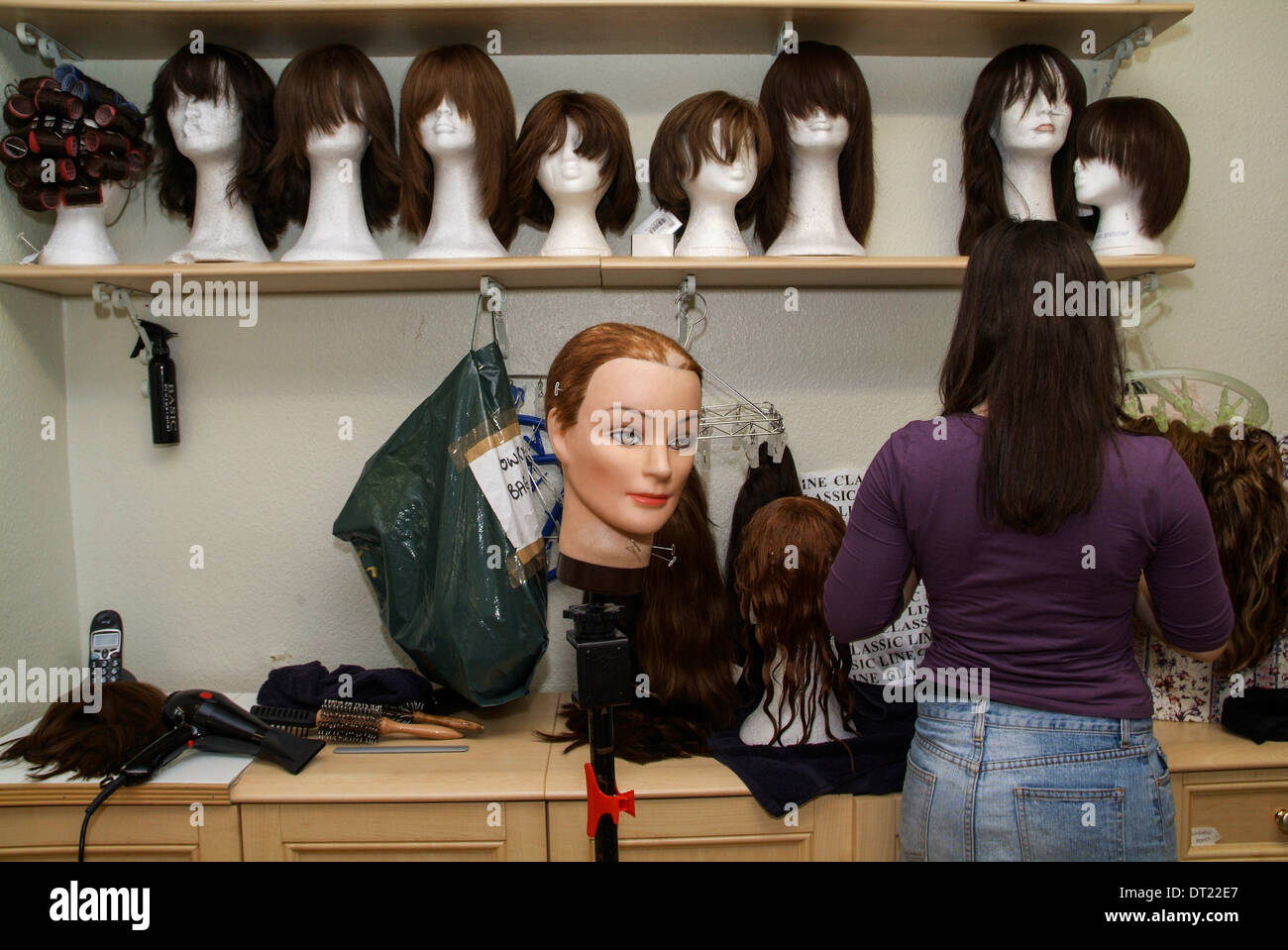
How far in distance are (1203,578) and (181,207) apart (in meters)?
2.08

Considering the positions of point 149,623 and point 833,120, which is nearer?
point 833,120

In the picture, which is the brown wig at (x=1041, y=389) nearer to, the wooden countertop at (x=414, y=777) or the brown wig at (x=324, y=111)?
the wooden countertop at (x=414, y=777)

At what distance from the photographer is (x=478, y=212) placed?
1768 mm

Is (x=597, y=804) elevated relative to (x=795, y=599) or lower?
lower

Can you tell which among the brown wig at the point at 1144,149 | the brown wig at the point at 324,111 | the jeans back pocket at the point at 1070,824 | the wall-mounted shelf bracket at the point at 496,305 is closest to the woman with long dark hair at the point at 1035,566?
the jeans back pocket at the point at 1070,824

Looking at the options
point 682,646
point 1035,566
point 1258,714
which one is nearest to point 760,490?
point 682,646

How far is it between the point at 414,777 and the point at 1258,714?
1.63 m

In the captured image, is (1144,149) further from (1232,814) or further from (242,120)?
(242,120)

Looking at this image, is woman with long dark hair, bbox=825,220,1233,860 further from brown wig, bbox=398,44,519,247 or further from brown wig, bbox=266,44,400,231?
brown wig, bbox=266,44,400,231

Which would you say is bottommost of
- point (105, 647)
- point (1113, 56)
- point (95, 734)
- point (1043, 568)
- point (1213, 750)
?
point (1213, 750)

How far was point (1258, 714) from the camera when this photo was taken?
1654mm

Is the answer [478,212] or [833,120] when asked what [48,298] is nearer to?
[478,212]

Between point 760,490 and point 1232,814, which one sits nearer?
point 1232,814
